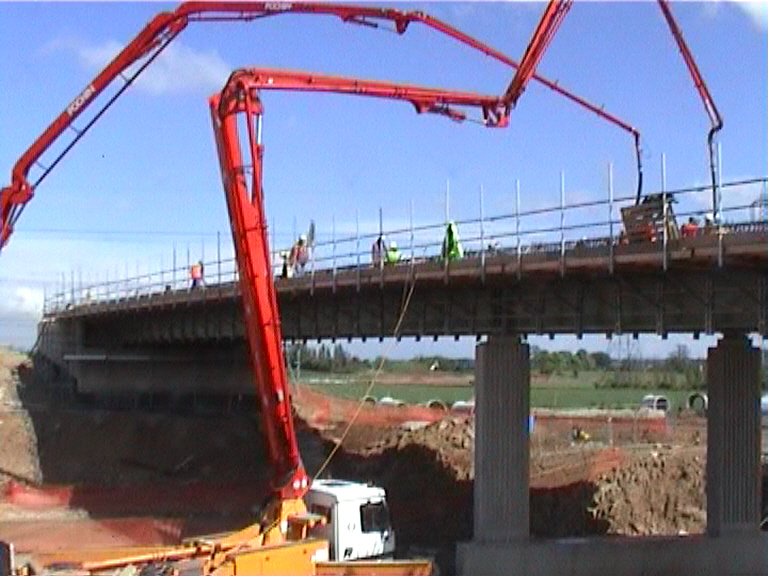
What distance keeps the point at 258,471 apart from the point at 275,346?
93.5ft

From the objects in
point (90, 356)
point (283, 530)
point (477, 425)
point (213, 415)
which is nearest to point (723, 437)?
point (477, 425)

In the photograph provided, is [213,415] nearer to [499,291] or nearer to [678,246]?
[499,291]

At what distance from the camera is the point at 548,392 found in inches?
4855

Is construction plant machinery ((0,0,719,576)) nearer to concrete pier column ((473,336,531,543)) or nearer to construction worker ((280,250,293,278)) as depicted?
concrete pier column ((473,336,531,543))

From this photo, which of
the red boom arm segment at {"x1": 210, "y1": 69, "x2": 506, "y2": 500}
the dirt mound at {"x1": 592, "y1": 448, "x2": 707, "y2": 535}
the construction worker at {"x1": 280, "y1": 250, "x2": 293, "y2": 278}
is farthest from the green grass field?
the red boom arm segment at {"x1": 210, "y1": 69, "x2": 506, "y2": 500}

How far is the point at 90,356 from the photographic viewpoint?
6247 centimetres

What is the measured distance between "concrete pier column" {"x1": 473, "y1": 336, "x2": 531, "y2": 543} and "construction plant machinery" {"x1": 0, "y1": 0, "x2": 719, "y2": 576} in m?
5.07

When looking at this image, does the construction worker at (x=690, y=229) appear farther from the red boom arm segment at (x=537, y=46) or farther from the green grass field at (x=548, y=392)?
the green grass field at (x=548, y=392)

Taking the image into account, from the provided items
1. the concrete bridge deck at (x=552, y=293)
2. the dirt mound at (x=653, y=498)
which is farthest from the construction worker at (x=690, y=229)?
the dirt mound at (x=653, y=498)

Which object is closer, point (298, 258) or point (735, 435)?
point (735, 435)

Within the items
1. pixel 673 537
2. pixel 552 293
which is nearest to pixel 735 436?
pixel 673 537

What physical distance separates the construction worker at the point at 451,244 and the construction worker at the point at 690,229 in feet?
28.4

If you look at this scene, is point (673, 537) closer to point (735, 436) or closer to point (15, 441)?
point (735, 436)

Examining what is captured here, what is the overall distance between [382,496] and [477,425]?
624cm
